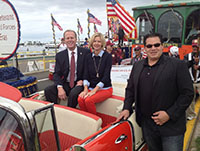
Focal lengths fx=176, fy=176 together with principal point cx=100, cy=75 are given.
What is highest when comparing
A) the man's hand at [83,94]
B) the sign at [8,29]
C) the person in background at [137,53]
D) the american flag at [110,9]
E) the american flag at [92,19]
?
the american flag at [92,19]

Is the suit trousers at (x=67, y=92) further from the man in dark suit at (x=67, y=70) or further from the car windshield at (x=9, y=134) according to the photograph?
the car windshield at (x=9, y=134)

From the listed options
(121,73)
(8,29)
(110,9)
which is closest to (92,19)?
(110,9)

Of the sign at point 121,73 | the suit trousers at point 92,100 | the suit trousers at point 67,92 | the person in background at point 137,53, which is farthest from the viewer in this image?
the sign at point 121,73

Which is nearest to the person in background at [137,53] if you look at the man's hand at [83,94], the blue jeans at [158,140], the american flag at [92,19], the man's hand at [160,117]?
the man's hand at [83,94]

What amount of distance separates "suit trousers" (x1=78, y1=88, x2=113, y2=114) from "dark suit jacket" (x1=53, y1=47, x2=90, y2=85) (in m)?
0.56

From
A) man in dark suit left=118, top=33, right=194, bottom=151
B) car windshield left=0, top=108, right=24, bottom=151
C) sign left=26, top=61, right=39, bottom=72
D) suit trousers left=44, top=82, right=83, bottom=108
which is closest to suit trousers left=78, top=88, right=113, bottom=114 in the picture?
suit trousers left=44, top=82, right=83, bottom=108

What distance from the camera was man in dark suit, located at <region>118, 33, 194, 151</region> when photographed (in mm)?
1661

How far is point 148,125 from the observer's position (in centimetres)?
192

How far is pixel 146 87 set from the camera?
179 cm

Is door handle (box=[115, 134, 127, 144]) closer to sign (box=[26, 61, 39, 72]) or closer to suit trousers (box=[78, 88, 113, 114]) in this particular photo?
suit trousers (box=[78, 88, 113, 114])

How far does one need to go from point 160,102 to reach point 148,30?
6.25 m

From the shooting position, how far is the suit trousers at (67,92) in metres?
2.82

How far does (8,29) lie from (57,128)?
305 cm

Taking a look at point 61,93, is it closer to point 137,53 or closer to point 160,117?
point 160,117
